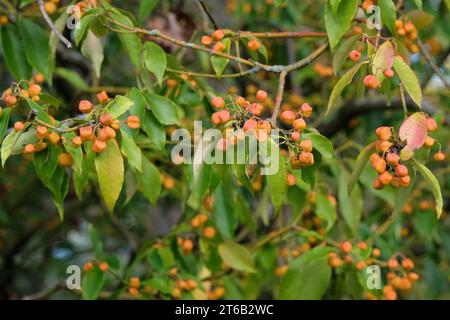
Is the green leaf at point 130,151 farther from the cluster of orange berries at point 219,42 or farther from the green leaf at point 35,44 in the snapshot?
the green leaf at point 35,44

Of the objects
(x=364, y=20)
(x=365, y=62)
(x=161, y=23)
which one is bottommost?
(x=365, y=62)

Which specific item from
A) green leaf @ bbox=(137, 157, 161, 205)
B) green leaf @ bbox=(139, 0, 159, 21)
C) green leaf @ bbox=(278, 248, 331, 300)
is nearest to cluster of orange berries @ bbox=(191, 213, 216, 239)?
green leaf @ bbox=(278, 248, 331, 300)

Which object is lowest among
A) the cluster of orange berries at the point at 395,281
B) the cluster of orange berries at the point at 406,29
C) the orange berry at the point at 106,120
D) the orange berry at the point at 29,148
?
the cluster of orange berries at the point at 395,281

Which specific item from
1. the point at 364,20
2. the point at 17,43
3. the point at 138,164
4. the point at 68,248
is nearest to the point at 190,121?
the point at 17,43

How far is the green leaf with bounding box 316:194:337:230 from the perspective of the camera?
2424 mm

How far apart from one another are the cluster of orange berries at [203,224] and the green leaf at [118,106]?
881 millimetres

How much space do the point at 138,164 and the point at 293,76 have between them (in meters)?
2.06

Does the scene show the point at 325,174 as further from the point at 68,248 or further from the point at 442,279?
the point at 68,248

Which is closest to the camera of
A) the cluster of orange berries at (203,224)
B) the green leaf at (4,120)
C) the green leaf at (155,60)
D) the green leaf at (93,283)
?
the green leaf at (4,120)

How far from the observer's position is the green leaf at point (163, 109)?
1.89 m

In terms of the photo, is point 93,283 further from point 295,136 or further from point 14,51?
point 295,136

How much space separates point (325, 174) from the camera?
2691mm

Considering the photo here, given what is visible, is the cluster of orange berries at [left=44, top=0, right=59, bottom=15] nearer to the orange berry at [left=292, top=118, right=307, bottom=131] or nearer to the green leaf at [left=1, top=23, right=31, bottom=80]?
the green leaf at [left=1, top=23, right=31, bottom=80]

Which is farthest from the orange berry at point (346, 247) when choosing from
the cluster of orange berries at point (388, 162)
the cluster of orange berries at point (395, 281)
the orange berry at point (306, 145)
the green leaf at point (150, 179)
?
the orange berry at point (306, 145)
